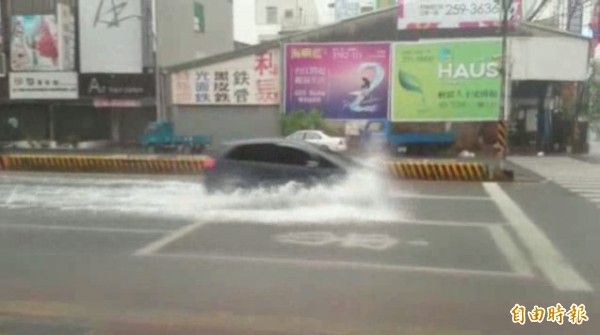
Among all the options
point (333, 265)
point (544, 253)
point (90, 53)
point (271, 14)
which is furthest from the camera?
point (271, 14)

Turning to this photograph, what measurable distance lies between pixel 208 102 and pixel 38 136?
11.9 m

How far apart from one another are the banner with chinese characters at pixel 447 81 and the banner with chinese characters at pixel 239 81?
633 centimetres

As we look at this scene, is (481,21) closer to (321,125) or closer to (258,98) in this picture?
(321,125)

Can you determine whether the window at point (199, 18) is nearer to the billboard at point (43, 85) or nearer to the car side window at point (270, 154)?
the billboard at point (43, 85)

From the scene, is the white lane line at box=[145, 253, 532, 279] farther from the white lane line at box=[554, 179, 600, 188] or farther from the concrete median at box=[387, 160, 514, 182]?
the white lane line at box=[554, 179, 600, 188]

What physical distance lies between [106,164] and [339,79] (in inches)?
556

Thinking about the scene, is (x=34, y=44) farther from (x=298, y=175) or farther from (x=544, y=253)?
(x=544, y=253)

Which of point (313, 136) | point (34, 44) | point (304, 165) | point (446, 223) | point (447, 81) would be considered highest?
point (34, 44)

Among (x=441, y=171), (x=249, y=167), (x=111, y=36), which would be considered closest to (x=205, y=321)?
(x=249, y=167)

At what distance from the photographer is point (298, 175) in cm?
1366

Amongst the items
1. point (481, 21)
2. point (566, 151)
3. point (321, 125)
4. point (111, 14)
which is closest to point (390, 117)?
point (321, 125)

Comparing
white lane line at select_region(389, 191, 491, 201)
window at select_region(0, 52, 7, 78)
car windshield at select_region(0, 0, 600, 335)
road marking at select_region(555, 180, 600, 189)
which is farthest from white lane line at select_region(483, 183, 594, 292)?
window at select_region(0, 52, 7, 78)

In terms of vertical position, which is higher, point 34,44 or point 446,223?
point 34,44

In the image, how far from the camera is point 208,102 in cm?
3459
